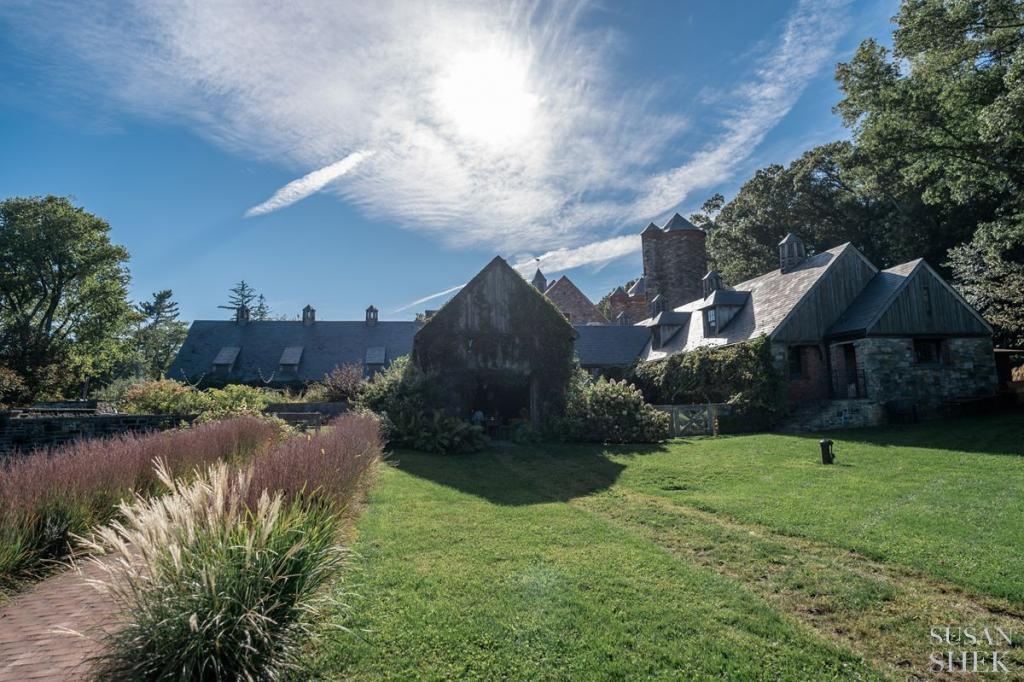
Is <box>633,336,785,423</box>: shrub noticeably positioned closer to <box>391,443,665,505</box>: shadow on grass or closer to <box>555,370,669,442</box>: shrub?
<box>555,370,669,442</box>: shrub

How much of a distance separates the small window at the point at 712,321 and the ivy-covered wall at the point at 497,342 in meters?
10.8

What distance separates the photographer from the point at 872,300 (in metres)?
21.8

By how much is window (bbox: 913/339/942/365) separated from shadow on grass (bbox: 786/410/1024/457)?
11.7 feet

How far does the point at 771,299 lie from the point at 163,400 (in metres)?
26.9

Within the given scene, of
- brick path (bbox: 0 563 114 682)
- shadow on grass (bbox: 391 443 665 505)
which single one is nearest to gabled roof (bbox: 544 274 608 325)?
shadow on grass (bbox: 391 443 665 505)

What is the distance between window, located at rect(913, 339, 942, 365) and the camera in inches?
840

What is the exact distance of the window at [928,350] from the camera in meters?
21.3

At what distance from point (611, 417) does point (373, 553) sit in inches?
489

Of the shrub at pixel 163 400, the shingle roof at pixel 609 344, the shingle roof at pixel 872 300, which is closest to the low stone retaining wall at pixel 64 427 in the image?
the shrub at pixel 163 400

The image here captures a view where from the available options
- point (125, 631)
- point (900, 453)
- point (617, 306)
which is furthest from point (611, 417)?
point (617, 306)

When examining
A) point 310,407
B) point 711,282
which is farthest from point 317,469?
point 711,282

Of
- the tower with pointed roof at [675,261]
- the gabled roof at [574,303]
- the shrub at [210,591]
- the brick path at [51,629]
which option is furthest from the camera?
the gabled roof at [574,303]

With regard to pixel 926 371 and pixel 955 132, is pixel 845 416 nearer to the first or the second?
pixel 926 371

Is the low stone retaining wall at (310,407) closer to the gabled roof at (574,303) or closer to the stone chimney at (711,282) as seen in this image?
the stone chimney at (711,282)
